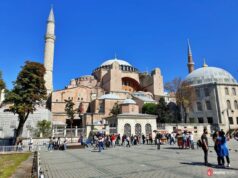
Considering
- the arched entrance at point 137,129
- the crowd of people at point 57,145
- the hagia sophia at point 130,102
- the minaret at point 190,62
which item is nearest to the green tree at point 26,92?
the crowd of people at point 57,145

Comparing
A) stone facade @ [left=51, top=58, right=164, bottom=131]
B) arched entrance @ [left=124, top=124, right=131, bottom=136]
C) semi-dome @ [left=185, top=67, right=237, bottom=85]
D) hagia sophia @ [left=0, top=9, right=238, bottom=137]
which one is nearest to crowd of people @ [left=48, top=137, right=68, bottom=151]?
hagia sophia @ [left=0, top=9, right=238, bottom=137]

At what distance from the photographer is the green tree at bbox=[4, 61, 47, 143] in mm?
21109

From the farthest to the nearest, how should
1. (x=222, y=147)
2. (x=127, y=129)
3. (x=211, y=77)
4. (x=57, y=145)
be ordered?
(x=211, y=77), (x=127, y=129), (x=57, y=145), (x=222, y=147)

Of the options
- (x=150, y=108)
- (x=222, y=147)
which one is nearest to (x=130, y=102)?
(x=150, y=108)

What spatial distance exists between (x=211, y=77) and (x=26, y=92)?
3578 centimetres

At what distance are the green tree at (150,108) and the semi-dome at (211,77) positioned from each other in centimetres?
1175

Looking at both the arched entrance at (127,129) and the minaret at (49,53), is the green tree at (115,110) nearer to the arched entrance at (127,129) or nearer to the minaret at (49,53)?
the arched entrance at (127,129)

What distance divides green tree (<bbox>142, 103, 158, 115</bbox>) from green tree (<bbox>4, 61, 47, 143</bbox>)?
20.9 meters

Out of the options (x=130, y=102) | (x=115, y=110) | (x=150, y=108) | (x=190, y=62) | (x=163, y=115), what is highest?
(x=190, y=62)

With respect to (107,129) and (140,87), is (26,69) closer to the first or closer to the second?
(107,129)

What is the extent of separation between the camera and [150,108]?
3881cm

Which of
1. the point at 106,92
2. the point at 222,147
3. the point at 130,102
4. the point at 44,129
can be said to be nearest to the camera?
the point at 222,147

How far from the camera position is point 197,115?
1640 inches

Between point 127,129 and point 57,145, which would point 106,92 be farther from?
point 57,145
